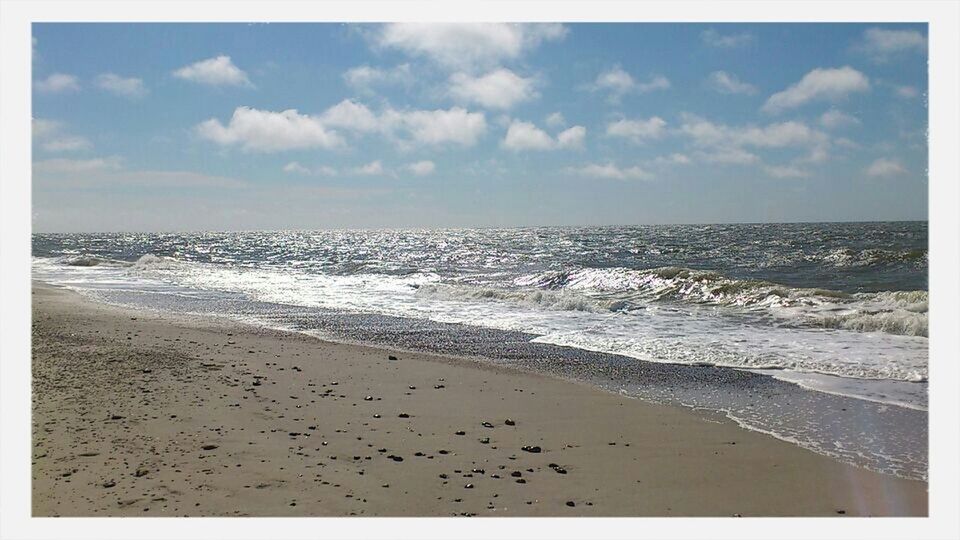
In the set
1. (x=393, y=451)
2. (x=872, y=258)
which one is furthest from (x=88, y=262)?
(x=872, y=258)

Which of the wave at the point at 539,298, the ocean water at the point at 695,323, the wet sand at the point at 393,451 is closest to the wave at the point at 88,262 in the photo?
the ocean water at the point at 695,323

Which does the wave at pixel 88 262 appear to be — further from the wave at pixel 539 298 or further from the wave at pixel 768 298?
the wave at pixel 768 298

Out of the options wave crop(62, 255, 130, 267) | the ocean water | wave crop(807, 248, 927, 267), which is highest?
wave crop(807, 248, 927, 267)

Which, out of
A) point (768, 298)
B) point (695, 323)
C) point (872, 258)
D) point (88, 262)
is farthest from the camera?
point (88, 262)

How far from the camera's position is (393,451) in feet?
16.2

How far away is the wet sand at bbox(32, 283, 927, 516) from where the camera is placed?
407 cm

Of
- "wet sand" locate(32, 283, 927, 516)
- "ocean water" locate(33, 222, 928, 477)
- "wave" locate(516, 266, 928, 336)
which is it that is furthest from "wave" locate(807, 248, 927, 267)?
"wet sand" locate(32, 283, 927, 516)

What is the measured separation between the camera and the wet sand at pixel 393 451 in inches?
160

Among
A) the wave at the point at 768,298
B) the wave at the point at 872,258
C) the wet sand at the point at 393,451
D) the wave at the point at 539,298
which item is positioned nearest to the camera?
the wet sand at the point at 393,451

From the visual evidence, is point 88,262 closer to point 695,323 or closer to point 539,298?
point 539,298

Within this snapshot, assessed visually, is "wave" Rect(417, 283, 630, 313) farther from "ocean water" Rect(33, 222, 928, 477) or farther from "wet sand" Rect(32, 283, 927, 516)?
"wet sand" Rect(32, 283, 927, 516)

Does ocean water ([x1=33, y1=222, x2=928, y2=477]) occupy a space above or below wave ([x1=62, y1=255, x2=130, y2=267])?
below

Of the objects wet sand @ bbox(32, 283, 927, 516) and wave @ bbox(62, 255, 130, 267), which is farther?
wave @ bbox(62, 255, 130, 267)
